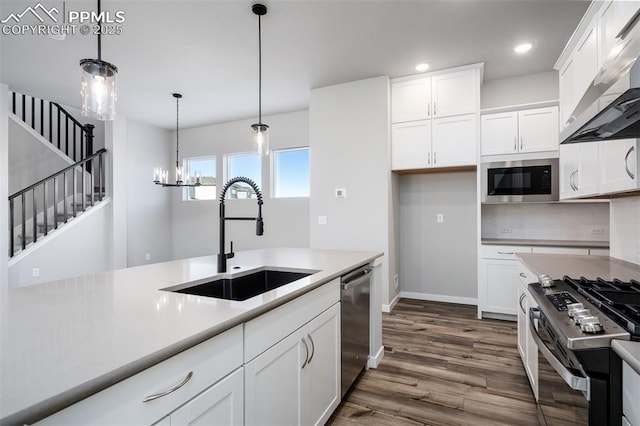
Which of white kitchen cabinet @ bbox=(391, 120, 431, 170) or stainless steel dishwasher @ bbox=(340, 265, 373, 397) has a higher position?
white kitchen cabinet @ bbox=(391, 120, 431, 170)

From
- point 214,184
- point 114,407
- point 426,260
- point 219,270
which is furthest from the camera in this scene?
point 214,184

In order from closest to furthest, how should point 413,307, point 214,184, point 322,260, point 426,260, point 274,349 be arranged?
1. point 274,349
2. point 322,260
3. point 413,307
4. point 426,260
5. point 214,184

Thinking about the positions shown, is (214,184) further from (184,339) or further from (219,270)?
(184,339)

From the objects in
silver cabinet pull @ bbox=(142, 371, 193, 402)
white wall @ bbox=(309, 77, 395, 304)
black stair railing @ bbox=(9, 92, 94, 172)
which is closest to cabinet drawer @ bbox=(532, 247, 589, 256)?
white wall @ bbox=(309, 77, 395, 304)

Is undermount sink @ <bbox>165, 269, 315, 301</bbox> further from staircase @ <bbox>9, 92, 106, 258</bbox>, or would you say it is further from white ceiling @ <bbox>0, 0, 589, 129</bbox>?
staircase @ <bbox>9, 92, 106, 258</bbox>

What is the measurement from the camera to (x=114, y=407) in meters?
0.67

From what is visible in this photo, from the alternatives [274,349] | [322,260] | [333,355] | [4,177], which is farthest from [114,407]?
[4,177]

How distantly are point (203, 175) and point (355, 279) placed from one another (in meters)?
5.13

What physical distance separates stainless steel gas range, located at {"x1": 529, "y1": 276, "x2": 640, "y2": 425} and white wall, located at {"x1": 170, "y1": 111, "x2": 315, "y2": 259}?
13.6ft

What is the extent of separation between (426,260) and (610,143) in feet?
9.26

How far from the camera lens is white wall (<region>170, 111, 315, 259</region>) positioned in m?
5.35

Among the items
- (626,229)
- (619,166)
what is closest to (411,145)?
(626,229)

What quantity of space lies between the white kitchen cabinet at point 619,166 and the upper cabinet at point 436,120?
185cm

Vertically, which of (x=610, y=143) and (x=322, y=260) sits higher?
(x=610, y=143)
